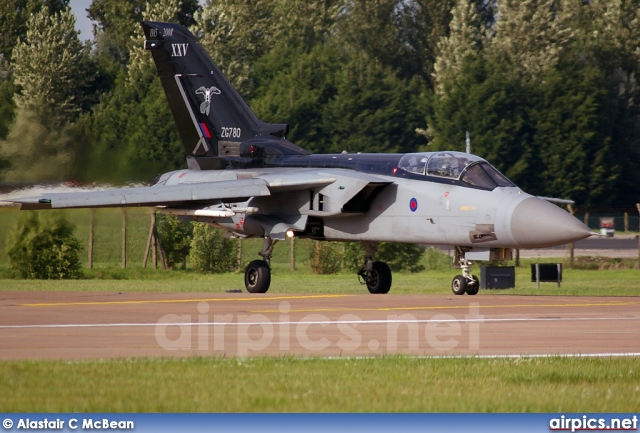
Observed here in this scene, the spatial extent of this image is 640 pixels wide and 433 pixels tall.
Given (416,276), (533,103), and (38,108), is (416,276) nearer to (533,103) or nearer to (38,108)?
(38,108)

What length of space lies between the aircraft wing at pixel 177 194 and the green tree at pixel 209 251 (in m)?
10.4

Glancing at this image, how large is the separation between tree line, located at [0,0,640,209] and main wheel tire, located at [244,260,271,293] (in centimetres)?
3578

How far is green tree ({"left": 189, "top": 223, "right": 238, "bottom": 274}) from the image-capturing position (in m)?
33.6

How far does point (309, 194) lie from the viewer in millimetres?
22672

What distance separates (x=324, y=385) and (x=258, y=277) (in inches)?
543

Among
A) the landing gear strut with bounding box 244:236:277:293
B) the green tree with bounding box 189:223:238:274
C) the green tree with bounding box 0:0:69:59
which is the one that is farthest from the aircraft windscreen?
the green tree with bounding box 0:0:69:59

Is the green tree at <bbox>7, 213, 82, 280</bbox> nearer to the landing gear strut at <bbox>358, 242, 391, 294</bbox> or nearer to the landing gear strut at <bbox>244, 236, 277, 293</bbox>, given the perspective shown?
the landing gear strut at <bbox>244, 236, 277, 293</bbox>

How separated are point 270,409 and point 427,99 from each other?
6891cm

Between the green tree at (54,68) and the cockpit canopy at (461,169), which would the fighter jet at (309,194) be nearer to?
the cockpit canopy at (461,169)

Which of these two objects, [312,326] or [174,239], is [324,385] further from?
[174,239]

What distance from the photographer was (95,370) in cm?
993

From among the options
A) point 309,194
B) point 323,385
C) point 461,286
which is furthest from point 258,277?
point 323,385

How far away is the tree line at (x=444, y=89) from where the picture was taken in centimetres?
6806

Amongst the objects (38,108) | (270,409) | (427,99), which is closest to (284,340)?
(270,409)
